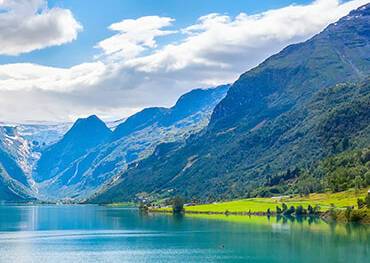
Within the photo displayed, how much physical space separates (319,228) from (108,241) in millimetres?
58681

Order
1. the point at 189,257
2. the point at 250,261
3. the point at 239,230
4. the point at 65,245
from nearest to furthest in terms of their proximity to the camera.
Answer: the point at 250,261 < the point at 189,257 < the point at 65,245 < the point at 239,230

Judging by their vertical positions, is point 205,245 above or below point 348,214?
below

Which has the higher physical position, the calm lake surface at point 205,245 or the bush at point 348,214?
the bush at point 348,214

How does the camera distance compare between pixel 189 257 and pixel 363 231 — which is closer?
pixel 189 257

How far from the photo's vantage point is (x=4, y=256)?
433ft

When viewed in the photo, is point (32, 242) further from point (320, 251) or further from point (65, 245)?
point (320, 251)

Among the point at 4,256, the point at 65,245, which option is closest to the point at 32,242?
the point at 65,245

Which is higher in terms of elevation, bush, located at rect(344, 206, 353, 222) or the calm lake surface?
bush, located at rect(344, 206, 353, 222)

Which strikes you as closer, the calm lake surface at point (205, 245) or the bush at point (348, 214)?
the calm lake surface at point (205, 245)

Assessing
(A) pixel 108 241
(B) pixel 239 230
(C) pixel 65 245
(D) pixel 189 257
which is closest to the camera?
(D) pixel 189 257

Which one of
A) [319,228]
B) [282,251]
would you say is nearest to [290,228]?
[319,228]

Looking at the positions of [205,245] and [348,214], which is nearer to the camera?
[205,245]

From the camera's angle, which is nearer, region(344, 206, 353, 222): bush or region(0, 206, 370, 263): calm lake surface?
region(0, 206, 370, 263): calm lake surface

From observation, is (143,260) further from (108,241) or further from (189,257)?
(108,241)
